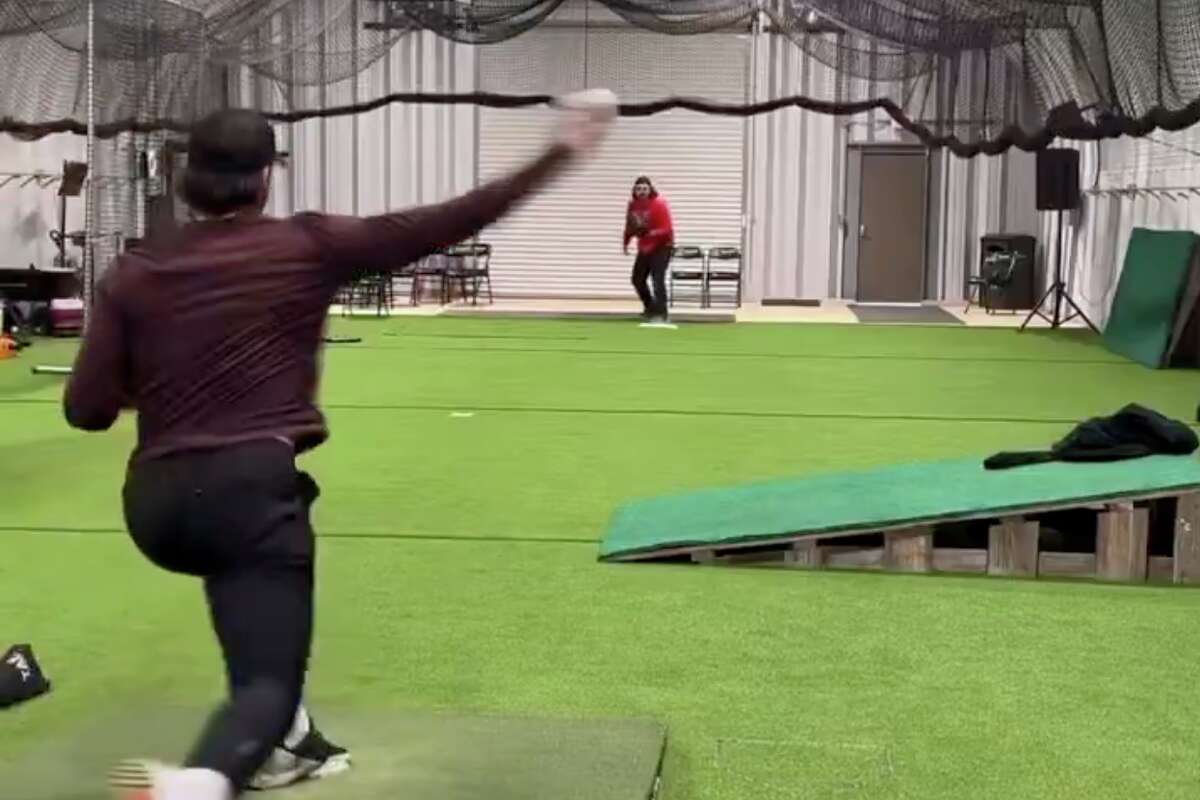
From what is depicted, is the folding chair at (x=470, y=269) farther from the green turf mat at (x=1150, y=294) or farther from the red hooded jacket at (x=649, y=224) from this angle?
the green turf mat at (x=1150, y=294)

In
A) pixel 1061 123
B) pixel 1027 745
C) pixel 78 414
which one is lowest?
pixel 1027 745

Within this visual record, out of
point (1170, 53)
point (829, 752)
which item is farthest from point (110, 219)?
point (829, 752)

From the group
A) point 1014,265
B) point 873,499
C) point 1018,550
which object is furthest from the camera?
point 1014,265

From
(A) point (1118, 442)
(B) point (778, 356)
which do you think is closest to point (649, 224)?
(B) point (778, 356)

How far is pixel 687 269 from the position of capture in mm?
21375

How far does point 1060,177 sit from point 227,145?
605 inches

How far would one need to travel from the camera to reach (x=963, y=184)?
21.1 m

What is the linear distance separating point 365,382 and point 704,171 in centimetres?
1090

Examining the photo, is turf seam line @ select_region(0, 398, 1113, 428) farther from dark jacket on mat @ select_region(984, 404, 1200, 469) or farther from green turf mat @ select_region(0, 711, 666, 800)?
green turf mat @ select_region(0, 711, 666, 800)

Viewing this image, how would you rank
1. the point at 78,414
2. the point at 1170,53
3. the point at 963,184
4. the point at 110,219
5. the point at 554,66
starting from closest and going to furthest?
the point at 78,414, the point at 1170,53, the point at 110,219, the point at 554,66, the point at 963,184

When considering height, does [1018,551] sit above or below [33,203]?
below

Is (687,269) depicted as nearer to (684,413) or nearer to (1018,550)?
(684,413)

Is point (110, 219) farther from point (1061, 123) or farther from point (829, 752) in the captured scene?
point (829, 752)

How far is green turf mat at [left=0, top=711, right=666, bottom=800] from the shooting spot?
128 inches
